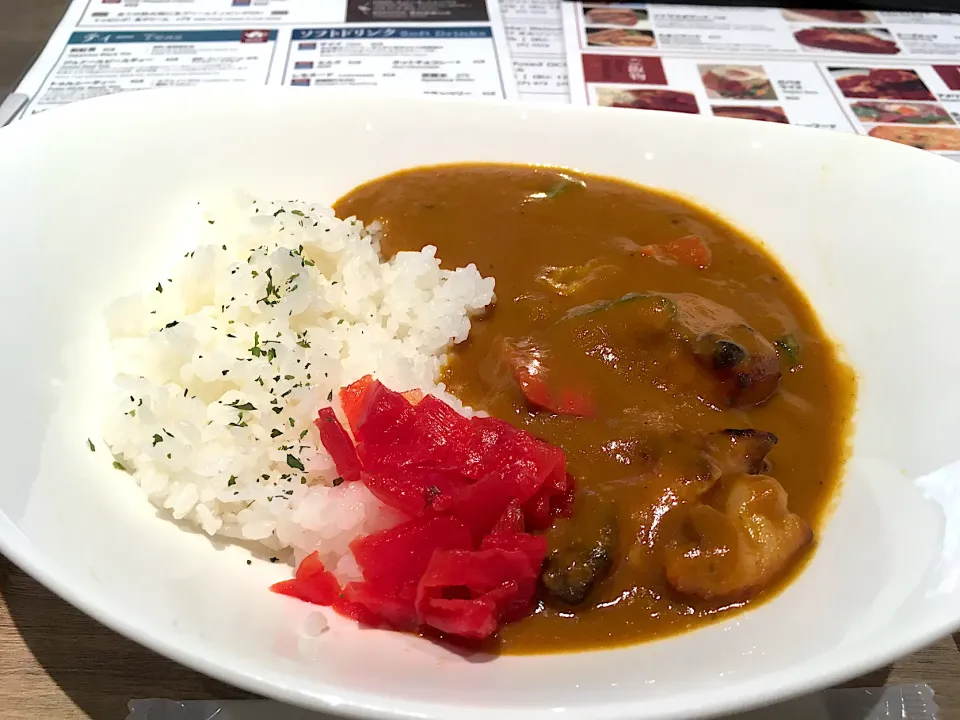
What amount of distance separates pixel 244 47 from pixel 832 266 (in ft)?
13.7

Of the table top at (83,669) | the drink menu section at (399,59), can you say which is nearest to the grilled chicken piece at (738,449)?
the table top at (83,669)

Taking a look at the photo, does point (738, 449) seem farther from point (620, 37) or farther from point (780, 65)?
point (620, 37)

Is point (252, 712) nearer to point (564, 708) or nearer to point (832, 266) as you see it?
point (564, 708)

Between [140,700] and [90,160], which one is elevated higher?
[90,160]

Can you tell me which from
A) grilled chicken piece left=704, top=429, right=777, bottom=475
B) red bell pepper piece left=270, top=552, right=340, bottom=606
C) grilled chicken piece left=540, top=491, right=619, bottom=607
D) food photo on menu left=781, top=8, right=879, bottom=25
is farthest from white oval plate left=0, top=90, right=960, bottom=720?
food photo on menu left=781, top=8, right=879, bottom=25

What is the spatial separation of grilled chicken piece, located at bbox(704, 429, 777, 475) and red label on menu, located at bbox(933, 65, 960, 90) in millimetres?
4159

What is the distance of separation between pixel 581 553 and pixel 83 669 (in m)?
1.50

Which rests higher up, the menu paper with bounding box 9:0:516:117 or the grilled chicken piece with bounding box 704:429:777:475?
the menu paper with bounding box 9:0:516:117

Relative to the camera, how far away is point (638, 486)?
2158 mm

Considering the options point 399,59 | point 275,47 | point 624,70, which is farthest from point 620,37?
point 275,47

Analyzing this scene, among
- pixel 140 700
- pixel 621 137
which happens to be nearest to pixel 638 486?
pixel 140 700

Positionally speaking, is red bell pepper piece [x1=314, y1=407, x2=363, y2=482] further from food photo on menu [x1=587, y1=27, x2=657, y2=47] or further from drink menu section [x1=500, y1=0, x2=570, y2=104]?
food photo on menu [x1=587, y1=27, x2=657, y2=47]

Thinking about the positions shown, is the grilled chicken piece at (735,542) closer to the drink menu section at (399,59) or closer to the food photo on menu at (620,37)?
the drink menu section at (399,59)

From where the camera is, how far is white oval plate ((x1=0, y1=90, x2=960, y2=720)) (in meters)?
1.65
